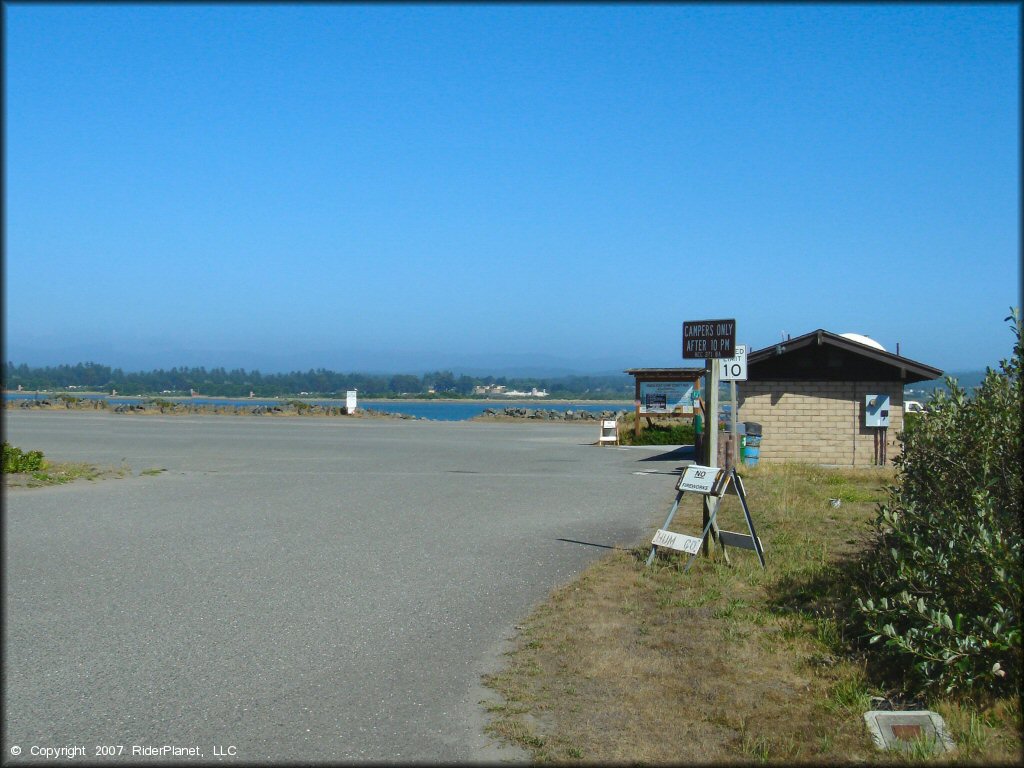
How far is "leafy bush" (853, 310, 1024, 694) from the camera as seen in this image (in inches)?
202

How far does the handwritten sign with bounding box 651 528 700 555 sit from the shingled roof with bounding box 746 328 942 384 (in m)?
13.5

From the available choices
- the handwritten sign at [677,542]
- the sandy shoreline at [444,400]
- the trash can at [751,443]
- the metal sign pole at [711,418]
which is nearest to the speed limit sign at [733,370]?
the metal sign pole at [711,418]

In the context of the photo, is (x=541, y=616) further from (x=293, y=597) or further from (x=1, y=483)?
(x=1, y=483)

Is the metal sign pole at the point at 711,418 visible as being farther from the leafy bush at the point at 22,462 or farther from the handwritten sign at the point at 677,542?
the leafy bush at the point at 22,462

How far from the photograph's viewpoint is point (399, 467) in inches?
827

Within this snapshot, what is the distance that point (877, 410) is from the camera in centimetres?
2173

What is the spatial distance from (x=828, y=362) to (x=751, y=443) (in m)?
3.27

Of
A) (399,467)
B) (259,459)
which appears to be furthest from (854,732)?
(259,459)

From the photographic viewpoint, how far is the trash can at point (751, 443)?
67.4 ft

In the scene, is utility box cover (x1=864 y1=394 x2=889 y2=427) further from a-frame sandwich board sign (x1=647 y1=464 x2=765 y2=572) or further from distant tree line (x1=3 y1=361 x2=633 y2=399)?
distant tree line (x1=3 y1=361 x2=633 y2=399)

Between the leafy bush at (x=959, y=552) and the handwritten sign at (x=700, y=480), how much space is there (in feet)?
8.54

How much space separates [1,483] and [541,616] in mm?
4433

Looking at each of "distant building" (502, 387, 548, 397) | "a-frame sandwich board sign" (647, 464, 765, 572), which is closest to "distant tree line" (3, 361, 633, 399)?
"distant building" (502, 387, 548, 397)

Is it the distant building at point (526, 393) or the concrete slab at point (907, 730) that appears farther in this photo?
the distant building at point (526, 393)
